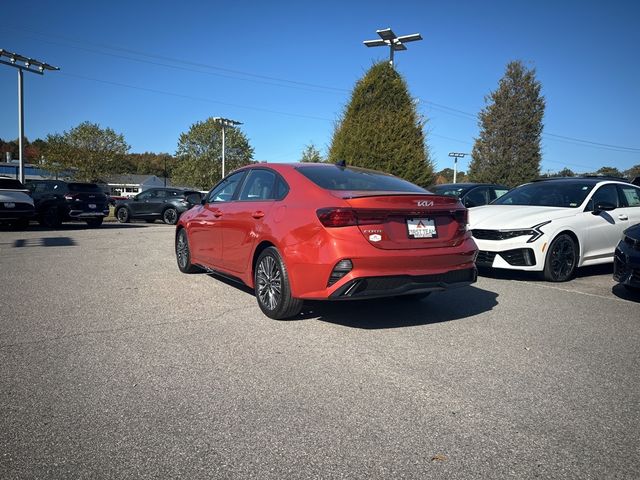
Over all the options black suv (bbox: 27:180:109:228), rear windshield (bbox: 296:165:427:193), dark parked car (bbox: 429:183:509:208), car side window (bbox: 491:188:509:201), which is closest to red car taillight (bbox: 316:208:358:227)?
rear windshield (bbox: 296:165:427:193)

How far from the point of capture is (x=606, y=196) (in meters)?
7.71

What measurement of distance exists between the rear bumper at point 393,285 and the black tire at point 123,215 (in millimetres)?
19047

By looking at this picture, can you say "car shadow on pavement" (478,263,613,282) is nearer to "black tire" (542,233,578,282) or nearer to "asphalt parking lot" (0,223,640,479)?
"black tire" (542,233,578,282)

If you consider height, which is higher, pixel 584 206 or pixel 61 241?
pixel 584 206

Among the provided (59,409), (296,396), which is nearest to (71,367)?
(59,409)

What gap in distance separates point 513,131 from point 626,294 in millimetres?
33599

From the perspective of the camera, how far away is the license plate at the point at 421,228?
412cm

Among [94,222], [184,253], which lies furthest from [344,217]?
[94,222]

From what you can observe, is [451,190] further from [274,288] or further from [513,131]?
[513,131]

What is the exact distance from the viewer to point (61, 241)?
36.4ft

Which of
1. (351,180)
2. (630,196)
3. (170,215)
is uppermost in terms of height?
(630,196)

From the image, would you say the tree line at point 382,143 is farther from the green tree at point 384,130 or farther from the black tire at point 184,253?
the black tire at point 184,253

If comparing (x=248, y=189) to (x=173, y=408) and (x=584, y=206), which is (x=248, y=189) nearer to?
(x=173, y=408)

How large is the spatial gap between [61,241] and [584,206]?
11.0 metres
